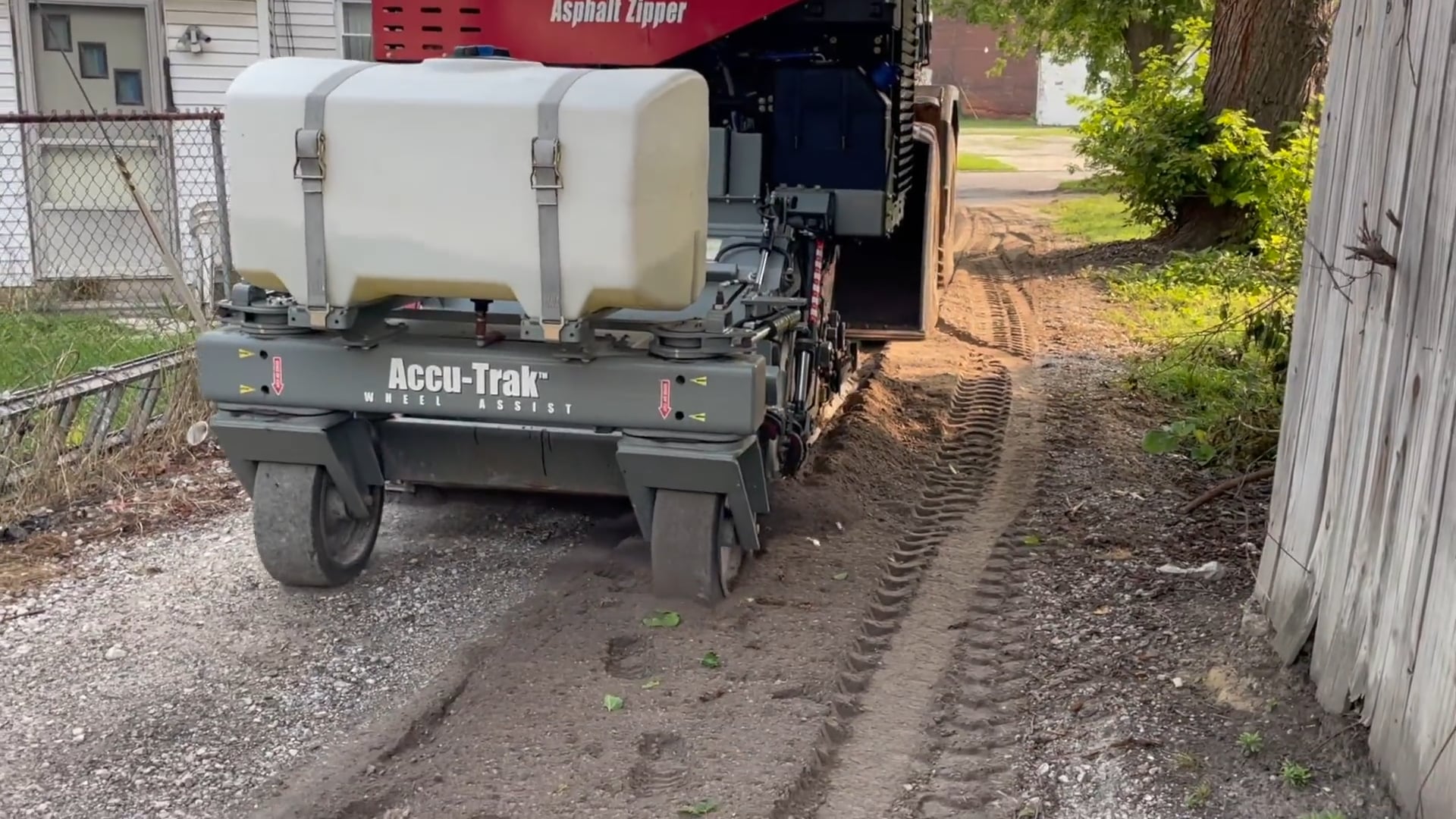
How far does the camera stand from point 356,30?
11.4 m

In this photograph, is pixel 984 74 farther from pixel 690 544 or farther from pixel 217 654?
Result: pixel 217 654

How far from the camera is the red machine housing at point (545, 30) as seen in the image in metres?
5.84

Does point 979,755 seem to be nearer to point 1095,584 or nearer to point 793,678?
point 793,678

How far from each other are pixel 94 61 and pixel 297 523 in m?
7.74

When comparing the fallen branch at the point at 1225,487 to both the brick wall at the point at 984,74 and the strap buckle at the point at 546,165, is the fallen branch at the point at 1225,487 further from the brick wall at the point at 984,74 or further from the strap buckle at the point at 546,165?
the brick wall at the point at 984,74

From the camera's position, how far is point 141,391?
661 cm

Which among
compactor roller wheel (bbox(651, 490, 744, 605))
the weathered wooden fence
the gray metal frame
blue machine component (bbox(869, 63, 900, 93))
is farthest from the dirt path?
blue machine component (bbox(869, 63, 900, 93))

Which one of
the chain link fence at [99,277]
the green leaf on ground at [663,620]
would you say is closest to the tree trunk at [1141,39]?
the chain link fence at [99,277]

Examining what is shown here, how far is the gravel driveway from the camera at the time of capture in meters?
3.69

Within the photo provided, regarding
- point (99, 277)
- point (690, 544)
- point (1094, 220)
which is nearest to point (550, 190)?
point (690, 544)

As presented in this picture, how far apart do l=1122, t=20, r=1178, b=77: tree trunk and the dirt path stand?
1451cm

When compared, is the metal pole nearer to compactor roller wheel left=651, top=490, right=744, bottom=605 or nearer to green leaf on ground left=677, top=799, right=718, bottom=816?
compactor roller wheel left=651, top=490, right=744, bottom=605

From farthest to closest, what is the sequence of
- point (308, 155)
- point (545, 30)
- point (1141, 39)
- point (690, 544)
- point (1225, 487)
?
point (1141, 39) → point (545, 30) → point (1225, 487) → point (690, 544) → point (308, 155)

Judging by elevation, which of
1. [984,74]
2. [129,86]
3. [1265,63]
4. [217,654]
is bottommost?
[217,654]
